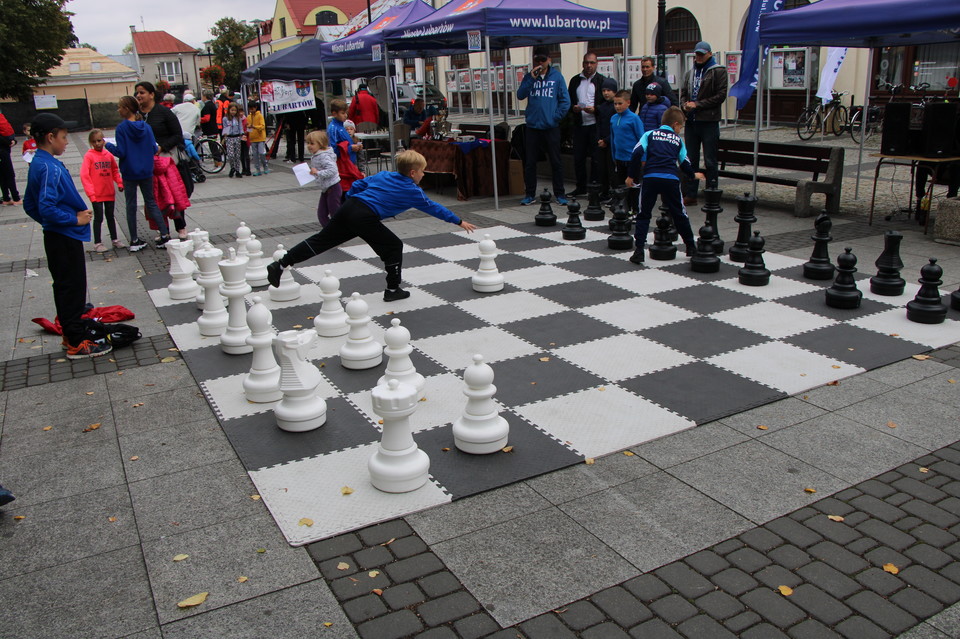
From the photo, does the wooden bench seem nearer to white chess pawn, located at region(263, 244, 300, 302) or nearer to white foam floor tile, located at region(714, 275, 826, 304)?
white foam floor tile, located at region(714, 275, 826, 304)

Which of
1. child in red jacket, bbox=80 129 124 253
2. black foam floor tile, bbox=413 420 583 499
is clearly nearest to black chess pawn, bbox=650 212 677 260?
black foam floor tile, bbox=413 420 583 499

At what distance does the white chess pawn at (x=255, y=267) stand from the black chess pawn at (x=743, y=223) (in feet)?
15.4

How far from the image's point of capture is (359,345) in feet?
17.8

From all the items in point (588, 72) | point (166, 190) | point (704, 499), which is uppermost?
point (588, 72)

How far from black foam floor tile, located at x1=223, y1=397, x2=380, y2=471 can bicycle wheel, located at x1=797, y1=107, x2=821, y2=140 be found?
56.9ft

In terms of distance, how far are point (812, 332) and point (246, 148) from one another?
1456cm

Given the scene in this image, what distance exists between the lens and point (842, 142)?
17.8m

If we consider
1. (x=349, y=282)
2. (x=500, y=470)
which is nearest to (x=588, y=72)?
(x=349, y=282)

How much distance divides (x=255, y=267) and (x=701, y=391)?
186 inches

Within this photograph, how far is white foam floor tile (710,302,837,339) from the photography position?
19.4ft

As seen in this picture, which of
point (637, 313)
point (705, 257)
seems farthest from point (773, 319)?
point (705, 257)

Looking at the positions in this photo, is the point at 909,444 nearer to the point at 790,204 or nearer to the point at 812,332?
the point at 812,332

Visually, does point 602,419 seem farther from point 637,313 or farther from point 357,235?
point 357,235

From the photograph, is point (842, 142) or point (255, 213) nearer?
point (255, 213)
